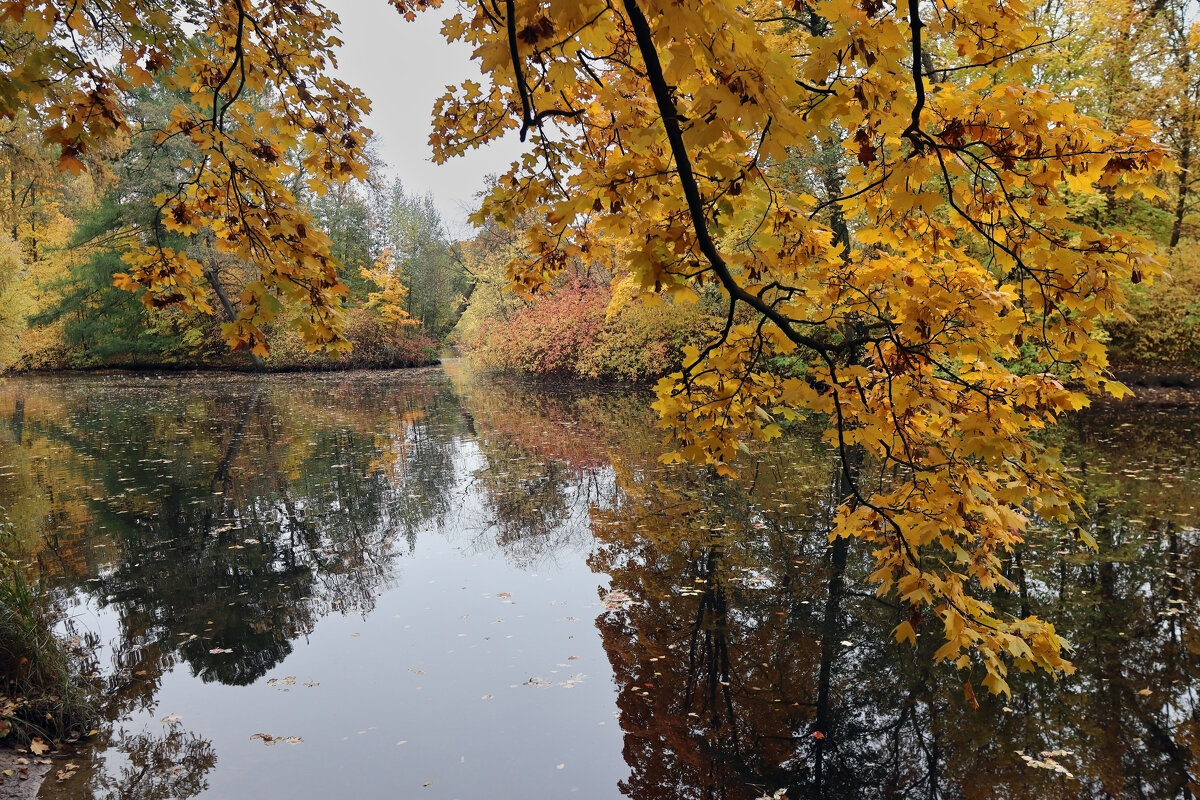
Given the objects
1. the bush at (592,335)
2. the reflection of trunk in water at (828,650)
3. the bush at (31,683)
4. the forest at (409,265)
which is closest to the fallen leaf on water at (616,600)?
the reflection of trunk in water at (828,650)

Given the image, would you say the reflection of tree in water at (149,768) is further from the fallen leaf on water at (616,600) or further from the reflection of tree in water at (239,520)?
the fallen leaf on water at (616,600)

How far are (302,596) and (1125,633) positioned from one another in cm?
576

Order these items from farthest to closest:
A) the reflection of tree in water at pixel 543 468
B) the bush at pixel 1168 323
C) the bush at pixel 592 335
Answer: the bush at pixel 592 335 → the bush at pixel 1168 323 → the reflection of tree in water at pixel 543 468

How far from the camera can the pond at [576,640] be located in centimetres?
317

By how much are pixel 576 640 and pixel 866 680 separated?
5.95ft

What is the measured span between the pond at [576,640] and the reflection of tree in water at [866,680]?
2 centimetres

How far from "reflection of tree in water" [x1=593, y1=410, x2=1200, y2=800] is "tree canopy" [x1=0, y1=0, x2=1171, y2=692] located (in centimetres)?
79

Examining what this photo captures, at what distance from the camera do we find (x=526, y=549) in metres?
6.18

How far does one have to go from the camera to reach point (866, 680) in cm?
386

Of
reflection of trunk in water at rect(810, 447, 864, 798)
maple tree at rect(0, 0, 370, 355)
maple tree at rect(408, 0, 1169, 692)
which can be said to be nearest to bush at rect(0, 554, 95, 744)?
maple tree at rect(0, 0, 370, 355)

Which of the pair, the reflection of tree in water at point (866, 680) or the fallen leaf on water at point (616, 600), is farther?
the fallen leaf on water at point (616, 600)

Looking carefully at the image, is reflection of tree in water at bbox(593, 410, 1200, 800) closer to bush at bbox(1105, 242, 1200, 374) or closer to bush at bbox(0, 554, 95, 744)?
bush at bbox(0, 554, 95, 744)

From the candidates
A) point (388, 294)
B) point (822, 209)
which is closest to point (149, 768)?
point (822, 209)

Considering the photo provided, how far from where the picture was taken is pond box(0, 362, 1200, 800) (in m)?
3.17
